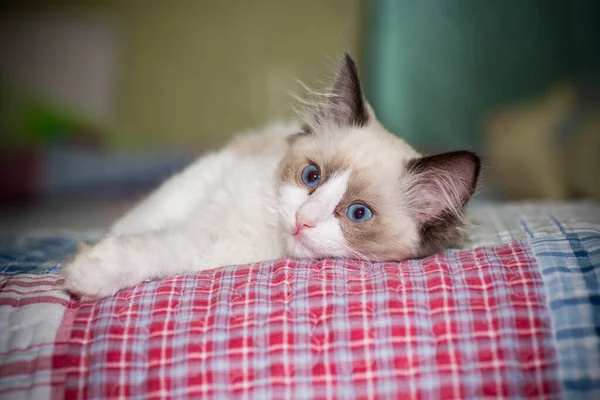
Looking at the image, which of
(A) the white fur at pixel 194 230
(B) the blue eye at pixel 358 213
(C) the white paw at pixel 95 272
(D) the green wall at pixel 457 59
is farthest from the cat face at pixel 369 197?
(D) the green wall at pixel 457 59

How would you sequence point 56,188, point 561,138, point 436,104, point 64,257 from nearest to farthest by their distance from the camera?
point 64,257, point 561,138, point 56,188, point 436,104

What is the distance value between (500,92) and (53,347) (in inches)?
132

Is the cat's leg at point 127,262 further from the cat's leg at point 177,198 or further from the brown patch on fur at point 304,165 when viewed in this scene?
the brown patch on fur at point 304,165

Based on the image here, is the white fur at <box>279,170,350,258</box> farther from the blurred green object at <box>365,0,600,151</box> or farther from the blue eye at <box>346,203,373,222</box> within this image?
the blurred green object at <box>365,0,600,151</box>

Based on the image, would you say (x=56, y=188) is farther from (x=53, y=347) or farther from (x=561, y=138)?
(x=561, y=138)

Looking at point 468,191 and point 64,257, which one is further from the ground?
point 468,191

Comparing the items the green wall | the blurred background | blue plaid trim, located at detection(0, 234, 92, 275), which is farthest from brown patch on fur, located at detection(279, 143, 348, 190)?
the green wall

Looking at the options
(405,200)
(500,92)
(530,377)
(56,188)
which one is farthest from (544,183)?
(56,188)

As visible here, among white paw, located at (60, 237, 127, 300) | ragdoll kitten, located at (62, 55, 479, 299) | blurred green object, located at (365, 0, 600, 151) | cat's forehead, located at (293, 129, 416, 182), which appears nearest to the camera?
white paw, located at (60, 237, 127, 300)

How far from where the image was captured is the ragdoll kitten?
102cm

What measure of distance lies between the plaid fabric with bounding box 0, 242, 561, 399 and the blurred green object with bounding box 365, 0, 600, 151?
8.18 feet

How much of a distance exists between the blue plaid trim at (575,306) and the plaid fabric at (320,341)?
2 centimetres

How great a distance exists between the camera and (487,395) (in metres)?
0.79

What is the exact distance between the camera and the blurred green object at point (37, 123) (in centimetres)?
410
